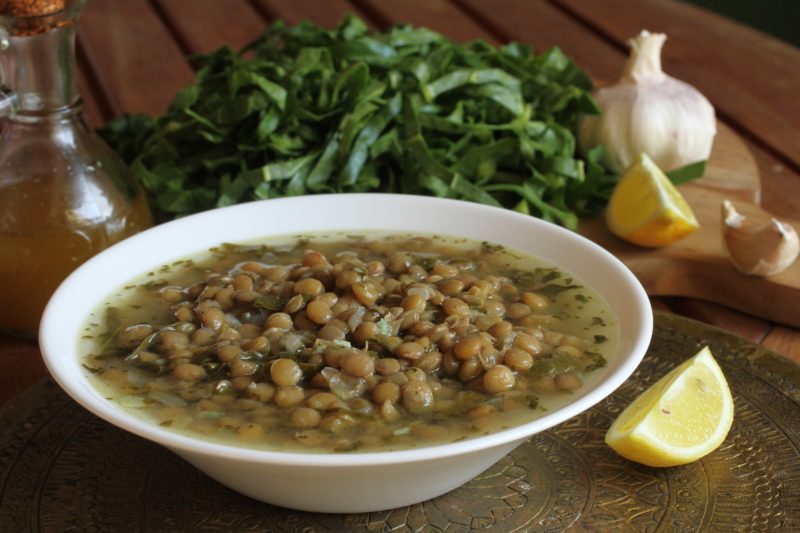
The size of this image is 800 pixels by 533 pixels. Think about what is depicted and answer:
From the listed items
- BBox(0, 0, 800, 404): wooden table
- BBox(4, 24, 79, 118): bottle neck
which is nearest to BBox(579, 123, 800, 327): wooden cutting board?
BBox(0, 0, 800, 404): wooden table

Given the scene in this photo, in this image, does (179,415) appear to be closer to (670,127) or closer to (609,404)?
(609,404)

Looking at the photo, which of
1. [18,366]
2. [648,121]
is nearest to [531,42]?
[648,121]

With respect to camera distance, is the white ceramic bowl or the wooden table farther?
the wooden table

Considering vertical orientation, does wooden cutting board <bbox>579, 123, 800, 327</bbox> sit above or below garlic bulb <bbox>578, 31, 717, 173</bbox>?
below

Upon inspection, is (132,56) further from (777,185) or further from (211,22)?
(777,185)

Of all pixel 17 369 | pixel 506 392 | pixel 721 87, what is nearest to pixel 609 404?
pixel 506 392

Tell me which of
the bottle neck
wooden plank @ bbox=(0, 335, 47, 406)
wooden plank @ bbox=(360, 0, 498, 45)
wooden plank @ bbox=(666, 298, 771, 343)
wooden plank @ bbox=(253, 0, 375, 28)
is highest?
the bottle neck

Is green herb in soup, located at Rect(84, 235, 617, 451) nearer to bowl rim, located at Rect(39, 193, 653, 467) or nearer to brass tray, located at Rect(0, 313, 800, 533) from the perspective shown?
bowl rim, located at Rect(39, 193, 653, 467)
